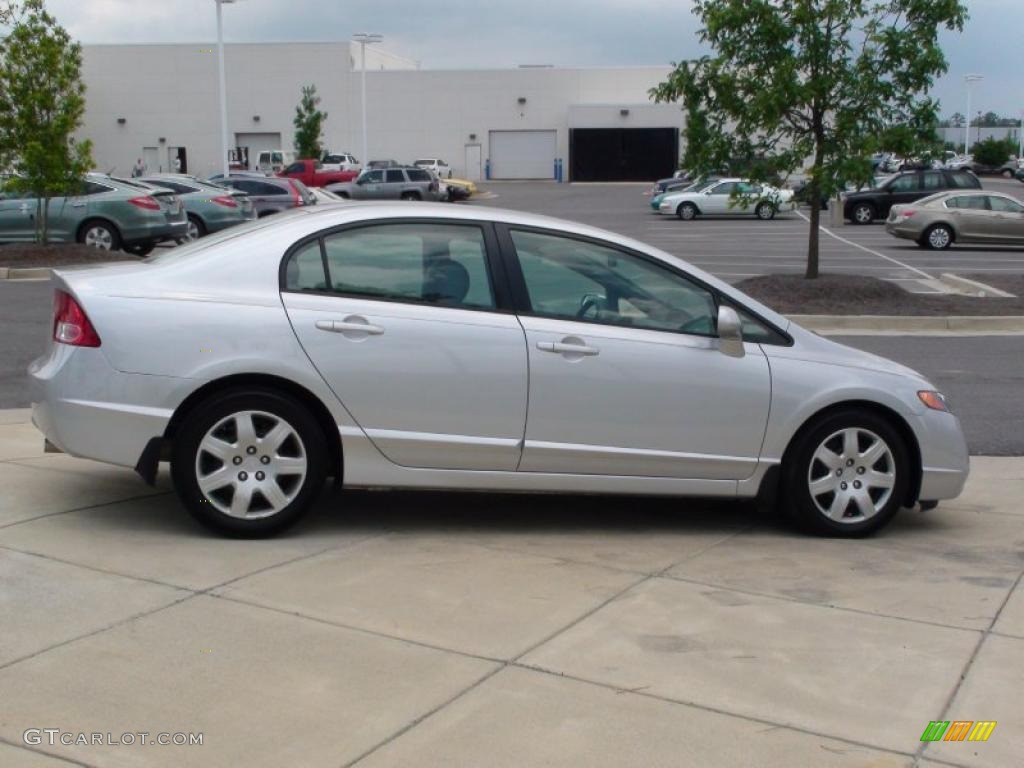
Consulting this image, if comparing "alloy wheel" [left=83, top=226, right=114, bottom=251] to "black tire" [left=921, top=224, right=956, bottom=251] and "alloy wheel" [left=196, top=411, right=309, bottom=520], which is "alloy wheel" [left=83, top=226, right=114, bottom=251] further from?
"black tire" [left=921, top=224, right=956, bottom=251]

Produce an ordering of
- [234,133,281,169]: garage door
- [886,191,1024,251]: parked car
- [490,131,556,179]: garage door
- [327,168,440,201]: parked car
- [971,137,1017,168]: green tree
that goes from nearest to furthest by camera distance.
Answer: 1. [886,191,1024,251]: parked car
2. [327,168,440,201]: parked car
3. [234,133,281,169]: garage door
4. [490,131,556,179]: garage door
5. [971,137,1017,168]: green tree

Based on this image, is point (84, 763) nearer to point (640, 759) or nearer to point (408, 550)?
point (640, 759)

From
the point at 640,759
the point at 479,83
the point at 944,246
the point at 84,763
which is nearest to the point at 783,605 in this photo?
the point at 640,759

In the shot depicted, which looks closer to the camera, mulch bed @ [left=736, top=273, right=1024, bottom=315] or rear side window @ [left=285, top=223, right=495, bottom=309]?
rear side window @ [left=285, top=223, right=495, bottom=309]

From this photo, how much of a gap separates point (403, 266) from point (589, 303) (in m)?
0.93

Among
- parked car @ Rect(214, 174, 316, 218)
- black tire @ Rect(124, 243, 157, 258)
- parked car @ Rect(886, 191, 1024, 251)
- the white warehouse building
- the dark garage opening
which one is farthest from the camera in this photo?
the dark garage opening

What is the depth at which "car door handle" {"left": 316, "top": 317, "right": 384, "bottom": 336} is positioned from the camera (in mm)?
6141

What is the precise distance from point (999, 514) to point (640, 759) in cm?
→ 415

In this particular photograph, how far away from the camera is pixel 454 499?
7250 millimetres

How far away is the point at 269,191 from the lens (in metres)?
33.8

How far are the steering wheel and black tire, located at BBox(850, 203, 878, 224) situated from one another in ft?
123

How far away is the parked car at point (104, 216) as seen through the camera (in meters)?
23.3

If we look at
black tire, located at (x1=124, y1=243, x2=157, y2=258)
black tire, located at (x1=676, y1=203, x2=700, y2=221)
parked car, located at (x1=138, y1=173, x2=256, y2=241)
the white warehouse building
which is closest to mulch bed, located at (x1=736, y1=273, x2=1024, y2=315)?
black tire, located at (x1=124, y1=243, x2=157, y2=258)

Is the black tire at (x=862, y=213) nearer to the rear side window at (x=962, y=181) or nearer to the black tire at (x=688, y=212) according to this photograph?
the rear side window at (x=962, y=181)
